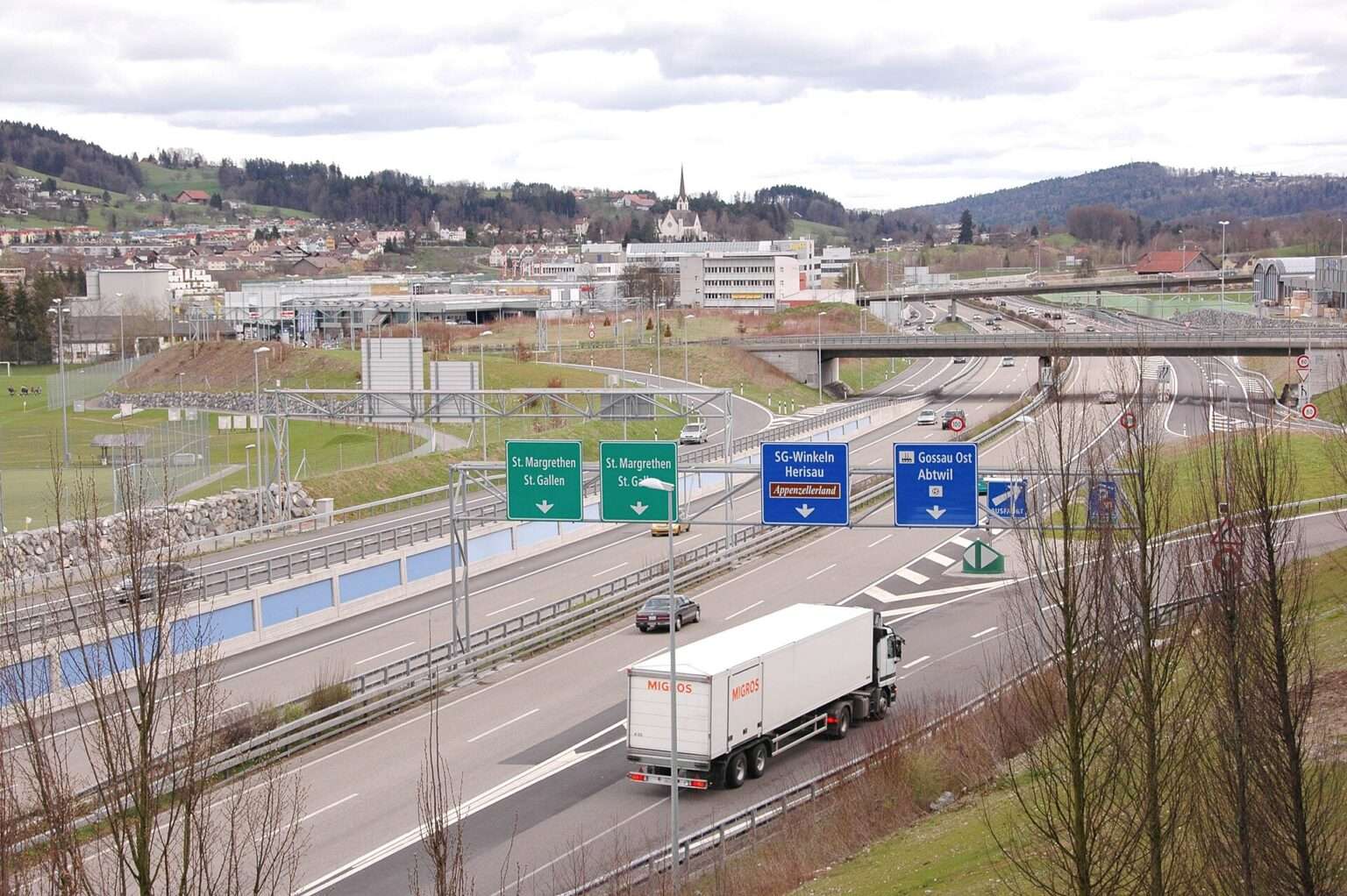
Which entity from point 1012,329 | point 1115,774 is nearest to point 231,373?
point 1012,329

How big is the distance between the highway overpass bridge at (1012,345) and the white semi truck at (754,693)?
43275 mm

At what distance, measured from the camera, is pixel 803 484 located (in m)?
33.1

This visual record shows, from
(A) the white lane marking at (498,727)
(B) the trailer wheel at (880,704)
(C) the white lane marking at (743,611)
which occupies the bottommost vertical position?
(C) the white lane marking at (743,611)

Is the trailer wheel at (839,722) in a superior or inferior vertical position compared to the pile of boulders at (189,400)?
superior

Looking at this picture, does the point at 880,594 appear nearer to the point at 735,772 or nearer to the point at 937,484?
the point at 937,484

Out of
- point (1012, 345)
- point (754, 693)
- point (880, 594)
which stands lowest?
point (880, 594)

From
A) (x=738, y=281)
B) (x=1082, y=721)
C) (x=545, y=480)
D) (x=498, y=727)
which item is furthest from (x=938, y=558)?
(x=738, y=281)

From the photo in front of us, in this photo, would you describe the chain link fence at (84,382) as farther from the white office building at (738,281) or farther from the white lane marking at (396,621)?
the white office building at (738,281)

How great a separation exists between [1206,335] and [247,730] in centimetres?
7472

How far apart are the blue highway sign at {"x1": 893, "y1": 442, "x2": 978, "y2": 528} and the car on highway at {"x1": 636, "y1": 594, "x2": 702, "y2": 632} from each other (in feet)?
29.8

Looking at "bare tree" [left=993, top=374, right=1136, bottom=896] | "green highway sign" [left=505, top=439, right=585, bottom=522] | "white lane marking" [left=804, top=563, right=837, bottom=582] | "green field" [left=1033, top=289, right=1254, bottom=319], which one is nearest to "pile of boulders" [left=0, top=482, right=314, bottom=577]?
"green highway sign" [left=505, top=439, right=585, bottom=522]

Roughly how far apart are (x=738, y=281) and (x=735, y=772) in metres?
155

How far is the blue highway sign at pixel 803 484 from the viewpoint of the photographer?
Result: 3278 cm

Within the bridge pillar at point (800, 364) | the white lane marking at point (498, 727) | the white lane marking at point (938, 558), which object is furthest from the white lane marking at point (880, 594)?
the bridge pillar at point (800, 364)
